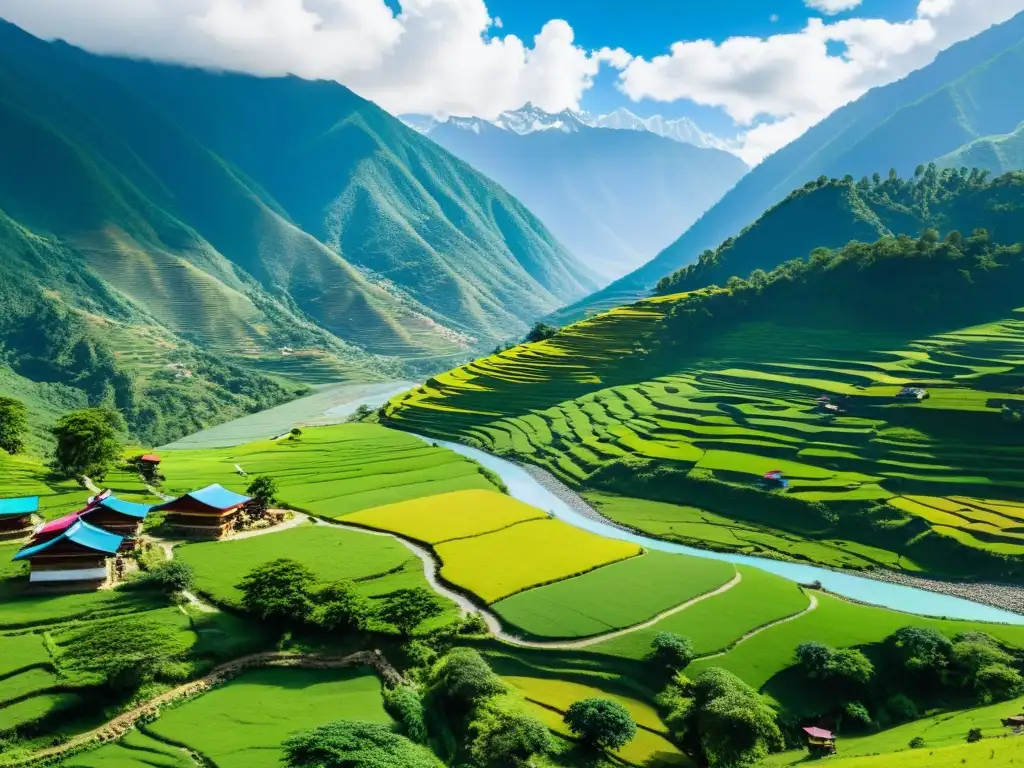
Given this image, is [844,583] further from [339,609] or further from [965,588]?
[339,609]

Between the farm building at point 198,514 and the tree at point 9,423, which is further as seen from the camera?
the tree at point 9,423

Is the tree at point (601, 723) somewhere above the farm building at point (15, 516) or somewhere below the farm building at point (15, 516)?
below

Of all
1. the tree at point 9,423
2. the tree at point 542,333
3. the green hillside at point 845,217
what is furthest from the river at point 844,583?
the green hillside at point 845,217

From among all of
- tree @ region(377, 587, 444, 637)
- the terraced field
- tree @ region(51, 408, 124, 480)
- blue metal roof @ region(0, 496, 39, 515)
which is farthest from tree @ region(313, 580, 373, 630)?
the terraced field

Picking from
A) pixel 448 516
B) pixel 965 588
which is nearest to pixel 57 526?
pixel 448 516

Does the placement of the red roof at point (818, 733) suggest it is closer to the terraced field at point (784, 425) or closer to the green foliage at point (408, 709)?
the green foliage at point (408, 709)

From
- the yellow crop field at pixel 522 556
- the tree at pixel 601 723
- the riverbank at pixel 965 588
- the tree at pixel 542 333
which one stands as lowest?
the riverbank at pixel 965 588

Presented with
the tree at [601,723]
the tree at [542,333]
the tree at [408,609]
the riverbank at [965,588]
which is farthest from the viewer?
the tree at [542,333]

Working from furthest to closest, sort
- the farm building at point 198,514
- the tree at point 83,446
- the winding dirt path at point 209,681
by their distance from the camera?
the tree at point 83,446 < the farm building at point 198,514 < the winding dirt path at point 209,681
